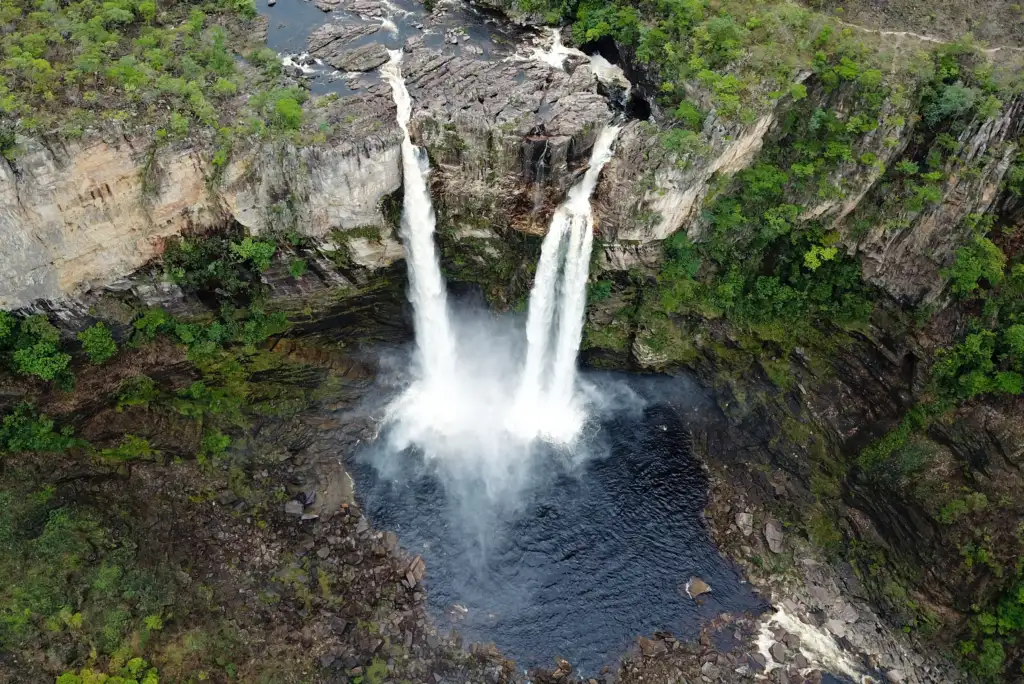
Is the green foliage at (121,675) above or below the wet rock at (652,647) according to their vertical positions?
above

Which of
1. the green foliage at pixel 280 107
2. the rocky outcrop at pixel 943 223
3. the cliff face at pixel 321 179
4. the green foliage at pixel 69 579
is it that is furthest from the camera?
the green foliage at pixel 280 107

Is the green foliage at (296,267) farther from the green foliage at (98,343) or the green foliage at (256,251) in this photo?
the green foliage at (98,343)

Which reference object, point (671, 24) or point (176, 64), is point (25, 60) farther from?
point (671, 24)

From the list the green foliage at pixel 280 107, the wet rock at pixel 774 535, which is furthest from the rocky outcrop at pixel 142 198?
the wet rock at pixel 774 535

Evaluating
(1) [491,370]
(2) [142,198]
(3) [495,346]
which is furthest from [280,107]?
(1) [491,370]

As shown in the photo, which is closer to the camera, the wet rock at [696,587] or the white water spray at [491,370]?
the white water spray at [491,370]

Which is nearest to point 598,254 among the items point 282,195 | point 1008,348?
point 282,195

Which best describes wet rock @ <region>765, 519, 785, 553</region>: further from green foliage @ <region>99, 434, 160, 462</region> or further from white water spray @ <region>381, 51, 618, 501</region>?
green foliage @ <region>99, 434, 160, 462</region>
